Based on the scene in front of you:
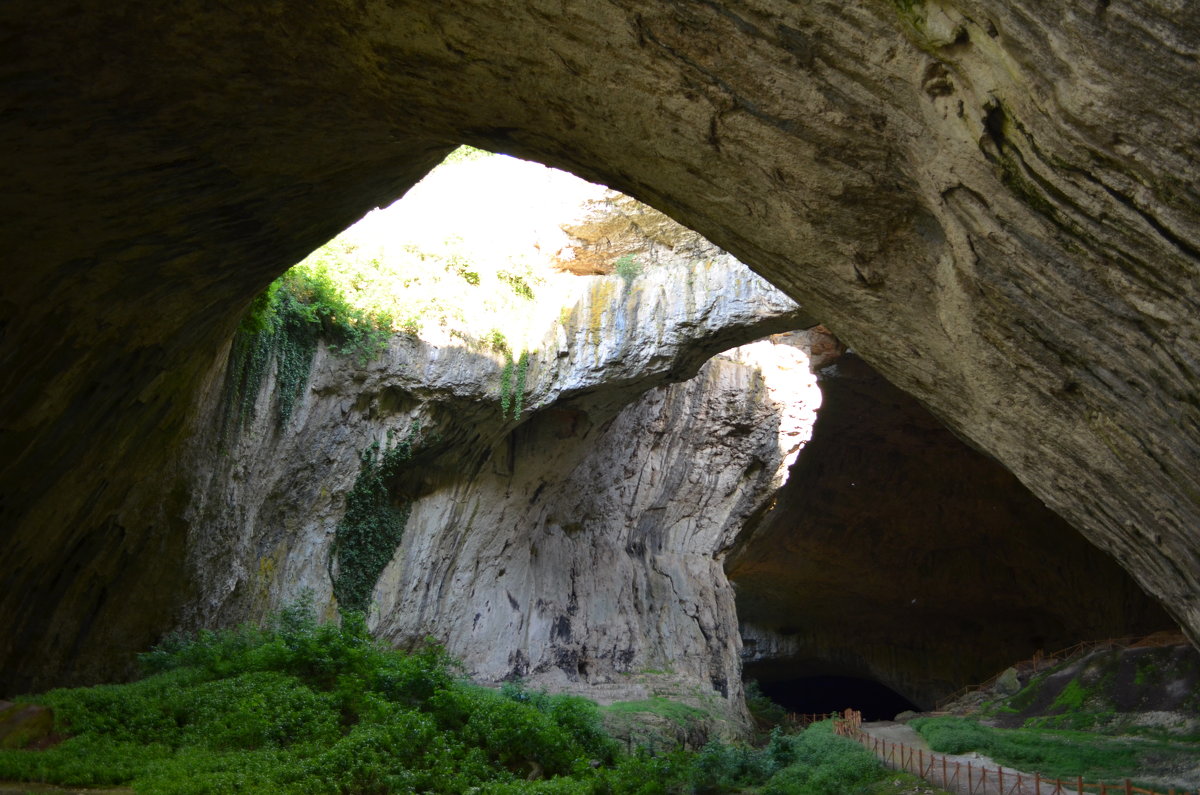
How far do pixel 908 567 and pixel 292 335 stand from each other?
23.8 metres

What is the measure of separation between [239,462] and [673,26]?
10295 mm

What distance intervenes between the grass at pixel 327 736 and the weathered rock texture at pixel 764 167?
8.90 feet

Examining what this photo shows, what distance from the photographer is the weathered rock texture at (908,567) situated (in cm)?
2725

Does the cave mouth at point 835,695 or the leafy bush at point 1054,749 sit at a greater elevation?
the leafy bush at point 1054,749

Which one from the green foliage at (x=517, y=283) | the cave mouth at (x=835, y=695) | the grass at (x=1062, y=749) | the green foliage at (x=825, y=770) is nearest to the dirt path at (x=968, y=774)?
the grass at (x=1062, y=749)

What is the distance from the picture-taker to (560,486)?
20547 millimetres

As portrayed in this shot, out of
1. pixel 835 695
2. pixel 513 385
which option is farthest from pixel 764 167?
pixel 835 695

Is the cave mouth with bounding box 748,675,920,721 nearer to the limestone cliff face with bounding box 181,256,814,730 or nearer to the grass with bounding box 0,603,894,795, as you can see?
the limestone cliff face with bounding box 181,256,814,730

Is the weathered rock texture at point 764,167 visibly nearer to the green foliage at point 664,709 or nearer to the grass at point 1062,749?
the grass at point 1062,749

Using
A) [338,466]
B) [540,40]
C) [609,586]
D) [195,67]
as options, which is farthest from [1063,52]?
[609,586]

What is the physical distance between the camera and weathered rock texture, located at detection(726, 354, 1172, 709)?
27.2 metres

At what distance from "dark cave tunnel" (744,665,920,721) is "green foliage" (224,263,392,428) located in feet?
81.1

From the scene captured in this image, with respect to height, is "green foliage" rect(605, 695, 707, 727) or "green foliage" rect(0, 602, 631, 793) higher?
"green foliage" rect(0, 602, 631, 793)

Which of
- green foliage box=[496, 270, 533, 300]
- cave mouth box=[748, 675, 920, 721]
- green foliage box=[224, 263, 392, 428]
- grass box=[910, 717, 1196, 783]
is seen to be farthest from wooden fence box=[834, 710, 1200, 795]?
cave mouth box=[748, 675, 920, 721]
